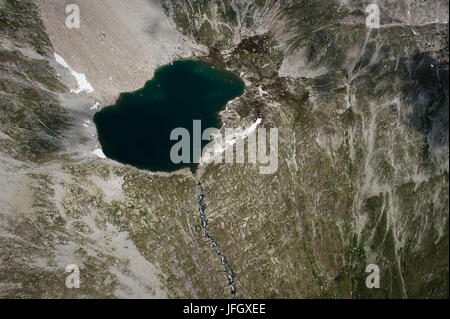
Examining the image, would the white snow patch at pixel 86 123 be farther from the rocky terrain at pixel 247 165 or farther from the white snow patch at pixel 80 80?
the white snow patch at pixel 80 80

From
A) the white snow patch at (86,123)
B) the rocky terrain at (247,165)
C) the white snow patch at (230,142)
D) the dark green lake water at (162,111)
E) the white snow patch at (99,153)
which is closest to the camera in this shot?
the rocky terrain at (247,165)

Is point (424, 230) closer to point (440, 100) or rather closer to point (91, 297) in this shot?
point (440, 100)

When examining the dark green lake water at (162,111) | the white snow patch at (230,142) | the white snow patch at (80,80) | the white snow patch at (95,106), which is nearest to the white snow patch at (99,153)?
the dark green lake water at (162,111)

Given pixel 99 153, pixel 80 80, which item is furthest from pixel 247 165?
pixel 80 80

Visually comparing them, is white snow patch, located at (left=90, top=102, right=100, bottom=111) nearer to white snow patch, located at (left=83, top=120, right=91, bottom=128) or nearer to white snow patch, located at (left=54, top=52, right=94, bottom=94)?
white snow patch, located at (left=83, top=120, right=91, bottom=128)

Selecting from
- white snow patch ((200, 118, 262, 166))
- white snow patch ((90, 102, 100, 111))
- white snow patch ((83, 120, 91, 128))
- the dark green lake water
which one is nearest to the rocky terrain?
white snow patch ((83, 120, 91, 128))

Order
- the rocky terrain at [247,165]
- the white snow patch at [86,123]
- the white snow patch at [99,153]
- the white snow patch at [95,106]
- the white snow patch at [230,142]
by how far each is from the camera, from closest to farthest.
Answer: the rocky terrain at [247,165]
the white snow patch at [99,153]
the white snow patch at [86,123]
the white snow patch at [95,106]
the white snow patch at [230,142]

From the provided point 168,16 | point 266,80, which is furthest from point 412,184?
point 168,16
